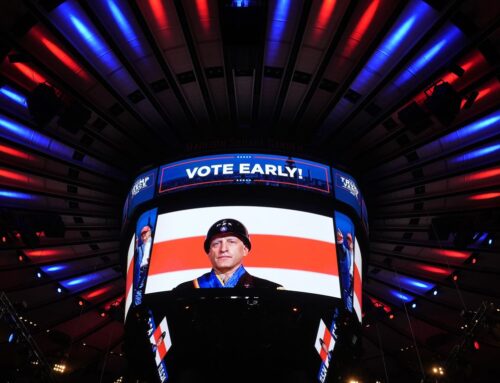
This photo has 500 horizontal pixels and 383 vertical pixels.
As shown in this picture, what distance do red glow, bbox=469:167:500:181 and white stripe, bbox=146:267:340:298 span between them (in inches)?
231

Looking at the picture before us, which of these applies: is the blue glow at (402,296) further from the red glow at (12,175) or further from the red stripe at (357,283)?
the red glow at (12,175)

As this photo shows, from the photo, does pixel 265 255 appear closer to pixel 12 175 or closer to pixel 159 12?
pixel 159 12

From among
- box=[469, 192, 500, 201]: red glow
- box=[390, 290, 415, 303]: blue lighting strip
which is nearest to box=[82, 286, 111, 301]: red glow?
box=[390, 290, 415, 303]: blue lighting strip

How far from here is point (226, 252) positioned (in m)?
7.09

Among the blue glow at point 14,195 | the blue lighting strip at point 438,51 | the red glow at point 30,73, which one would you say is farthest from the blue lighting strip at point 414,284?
the red glow at point 30,73

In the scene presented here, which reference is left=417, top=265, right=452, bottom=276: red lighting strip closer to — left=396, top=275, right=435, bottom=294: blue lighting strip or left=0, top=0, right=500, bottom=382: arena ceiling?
left=0, top=0, right=500, bottom=382: arena ceiling

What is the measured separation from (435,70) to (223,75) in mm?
4871

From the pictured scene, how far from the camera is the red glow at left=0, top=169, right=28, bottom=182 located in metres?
10.1

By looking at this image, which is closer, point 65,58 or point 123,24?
point 123,24

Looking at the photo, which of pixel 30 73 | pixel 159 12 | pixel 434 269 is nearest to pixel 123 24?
pixel 159 12

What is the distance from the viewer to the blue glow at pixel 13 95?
27.2 ft

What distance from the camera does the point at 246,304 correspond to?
677 cm

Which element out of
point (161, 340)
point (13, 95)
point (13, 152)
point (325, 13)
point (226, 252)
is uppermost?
point (325, 13)

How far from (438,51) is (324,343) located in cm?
661
